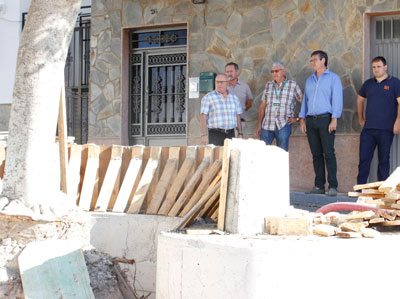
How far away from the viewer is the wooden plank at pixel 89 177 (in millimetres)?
7513

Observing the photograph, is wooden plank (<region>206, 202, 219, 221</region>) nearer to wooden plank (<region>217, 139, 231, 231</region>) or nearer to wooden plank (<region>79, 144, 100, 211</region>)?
wooden plank (<region>217, 139, 231, 231</region>)

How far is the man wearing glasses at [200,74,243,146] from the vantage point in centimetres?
977

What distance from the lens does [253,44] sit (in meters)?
11.2

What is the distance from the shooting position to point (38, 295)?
5324 mm

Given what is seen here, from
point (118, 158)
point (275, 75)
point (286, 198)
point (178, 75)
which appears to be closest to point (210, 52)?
point (178, 75)

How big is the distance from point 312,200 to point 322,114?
4.33 ft

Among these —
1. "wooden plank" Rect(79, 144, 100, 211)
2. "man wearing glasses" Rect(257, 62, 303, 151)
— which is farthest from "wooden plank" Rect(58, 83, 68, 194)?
"man wearing glasses" Rect(257, 62, 303, 151)

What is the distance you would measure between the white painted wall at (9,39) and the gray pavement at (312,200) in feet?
24.9

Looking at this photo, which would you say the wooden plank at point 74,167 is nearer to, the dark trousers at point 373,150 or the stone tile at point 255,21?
the dark trousers at point 373,150

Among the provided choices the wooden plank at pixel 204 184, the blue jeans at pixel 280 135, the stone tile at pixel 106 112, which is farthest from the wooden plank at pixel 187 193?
the stone tile at pixel 106 112

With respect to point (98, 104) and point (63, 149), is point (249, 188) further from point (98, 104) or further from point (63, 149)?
point (98, 104)

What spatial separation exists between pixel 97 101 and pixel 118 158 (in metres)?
4.99

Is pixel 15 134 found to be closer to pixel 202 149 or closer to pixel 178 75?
pixel 202 149

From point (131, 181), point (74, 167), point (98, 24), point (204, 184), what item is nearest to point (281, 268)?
point (204, 184)
